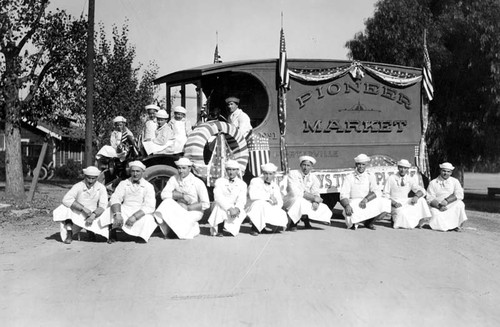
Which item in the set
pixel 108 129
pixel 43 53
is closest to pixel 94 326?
pixel 43 53

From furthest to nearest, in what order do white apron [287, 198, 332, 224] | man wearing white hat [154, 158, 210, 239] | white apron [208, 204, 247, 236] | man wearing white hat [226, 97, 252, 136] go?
man wearing white hat [226, 97, 252, 136]
white apron [287, 198, 332, 224]
white apron [208, 204, 247, 236]
man wearing white hat [154, 158, 210, 239]

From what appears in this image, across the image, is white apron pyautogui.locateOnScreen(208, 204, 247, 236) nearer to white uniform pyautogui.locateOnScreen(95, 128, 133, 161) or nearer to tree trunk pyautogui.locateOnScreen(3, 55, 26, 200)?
white uniform pyautogui.locateOnScreen(95, 128, 133, 161)

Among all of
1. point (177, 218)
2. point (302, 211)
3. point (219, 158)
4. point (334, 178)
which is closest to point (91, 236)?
point (177, 218)

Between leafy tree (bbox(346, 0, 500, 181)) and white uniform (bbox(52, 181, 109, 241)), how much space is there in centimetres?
1257

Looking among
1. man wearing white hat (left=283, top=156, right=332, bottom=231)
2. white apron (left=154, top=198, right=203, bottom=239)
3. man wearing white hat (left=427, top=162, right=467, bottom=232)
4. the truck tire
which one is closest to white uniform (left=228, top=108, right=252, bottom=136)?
the truck tire

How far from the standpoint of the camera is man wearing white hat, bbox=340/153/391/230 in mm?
9477

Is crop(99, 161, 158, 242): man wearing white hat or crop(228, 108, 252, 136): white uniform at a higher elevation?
crop(228, 108, 252, 136): white uniform

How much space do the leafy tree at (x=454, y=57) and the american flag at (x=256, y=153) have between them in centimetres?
913

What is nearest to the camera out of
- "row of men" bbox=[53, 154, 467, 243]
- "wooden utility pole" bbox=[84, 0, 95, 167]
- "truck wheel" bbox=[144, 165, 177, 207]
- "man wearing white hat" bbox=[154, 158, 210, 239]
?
"row of men" bbox=[53, 154, 467, 243]

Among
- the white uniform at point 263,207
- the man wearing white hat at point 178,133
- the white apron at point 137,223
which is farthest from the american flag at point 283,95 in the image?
the white apron at point 137,223

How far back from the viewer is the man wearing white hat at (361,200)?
948 centimetres

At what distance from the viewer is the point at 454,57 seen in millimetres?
17984

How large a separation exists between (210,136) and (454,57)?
1144cm

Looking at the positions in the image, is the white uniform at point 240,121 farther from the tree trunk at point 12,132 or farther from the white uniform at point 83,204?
the tree trunk at point 12,132
